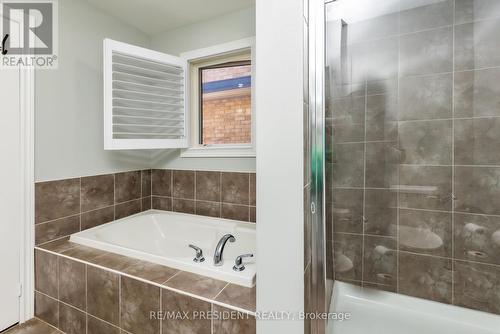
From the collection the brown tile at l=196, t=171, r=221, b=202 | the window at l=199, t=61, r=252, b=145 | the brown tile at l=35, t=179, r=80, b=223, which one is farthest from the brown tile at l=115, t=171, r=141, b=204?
the window at l=199, t=61, r=252, b=145

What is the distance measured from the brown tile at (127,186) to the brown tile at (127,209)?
43 millimetres

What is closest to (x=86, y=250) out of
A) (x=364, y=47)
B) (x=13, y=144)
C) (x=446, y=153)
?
(x=13, y=144)

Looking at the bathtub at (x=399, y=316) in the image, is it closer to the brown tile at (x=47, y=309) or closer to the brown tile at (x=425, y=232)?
the brown tile at (x=425, y=232)

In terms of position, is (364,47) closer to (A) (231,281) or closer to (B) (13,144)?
(A) (231,281)

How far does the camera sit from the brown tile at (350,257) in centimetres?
161

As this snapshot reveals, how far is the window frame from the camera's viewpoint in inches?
84.2

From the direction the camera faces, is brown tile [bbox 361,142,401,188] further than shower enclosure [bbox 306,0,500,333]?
Yes

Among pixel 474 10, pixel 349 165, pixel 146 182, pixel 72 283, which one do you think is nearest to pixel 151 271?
pixel 72 283

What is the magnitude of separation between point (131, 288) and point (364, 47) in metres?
1.98

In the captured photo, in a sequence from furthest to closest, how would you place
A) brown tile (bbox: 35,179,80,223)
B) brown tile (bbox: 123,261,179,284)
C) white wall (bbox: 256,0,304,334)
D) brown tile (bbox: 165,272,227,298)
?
brown tile (bbox: 35,179,80,223), brown tile (bbox: 123,261,179,284), brown tile (bbox: 165,272,227,298), white wall (bbox: 256,0,304,334)

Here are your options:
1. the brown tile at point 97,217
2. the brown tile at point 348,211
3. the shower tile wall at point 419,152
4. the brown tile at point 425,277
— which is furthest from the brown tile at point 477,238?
the brown tile at point 97,217

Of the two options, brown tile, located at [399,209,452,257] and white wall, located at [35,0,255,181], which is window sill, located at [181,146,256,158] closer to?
white wall, located at [35,0,255,181]

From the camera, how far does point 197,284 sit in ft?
4.00

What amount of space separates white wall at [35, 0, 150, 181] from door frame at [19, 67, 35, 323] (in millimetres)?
44
